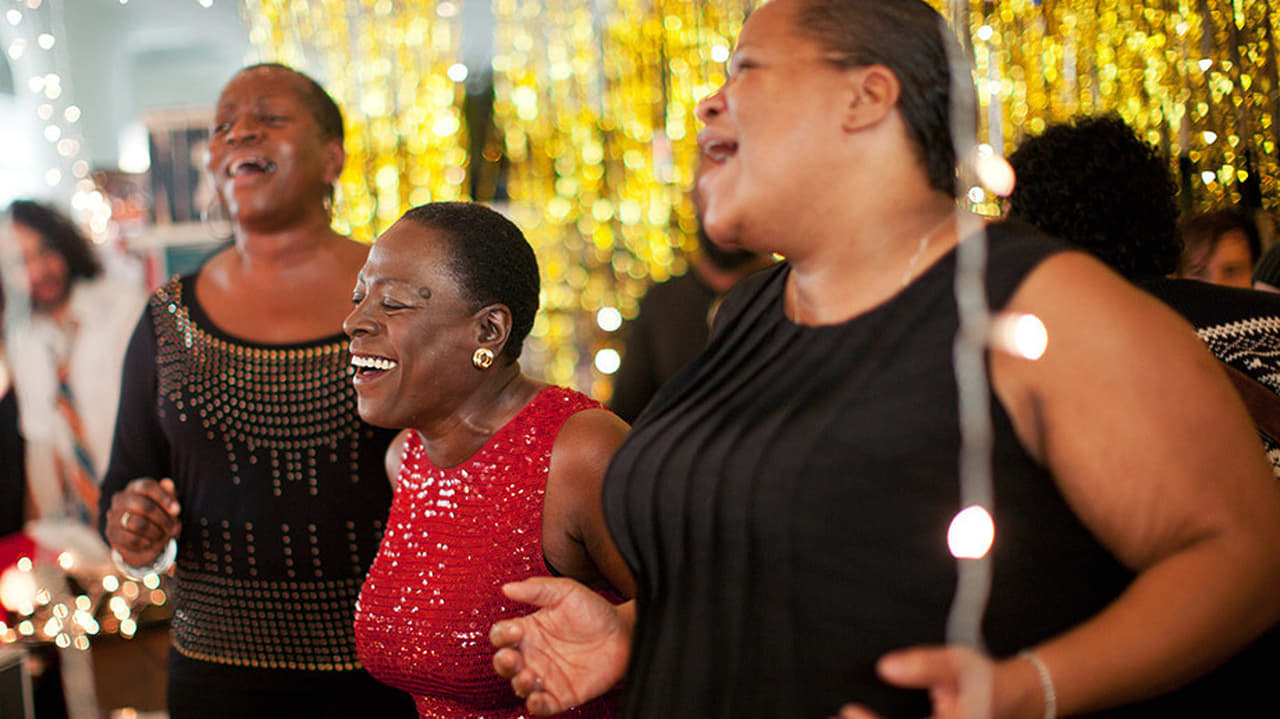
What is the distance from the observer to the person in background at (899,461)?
88 cm

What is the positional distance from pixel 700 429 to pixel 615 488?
0.11 m

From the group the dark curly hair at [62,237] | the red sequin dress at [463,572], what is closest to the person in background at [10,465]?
the dark curly hair at [62,237]

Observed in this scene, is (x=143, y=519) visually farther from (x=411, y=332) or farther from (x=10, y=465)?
(x=10, y=465)

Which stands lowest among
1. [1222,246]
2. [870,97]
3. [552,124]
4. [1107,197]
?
[1222,246]

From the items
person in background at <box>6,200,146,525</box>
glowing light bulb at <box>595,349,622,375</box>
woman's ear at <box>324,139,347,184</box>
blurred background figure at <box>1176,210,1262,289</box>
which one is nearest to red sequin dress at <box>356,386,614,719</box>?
woman's ear at <box>324,139,347,184</box>

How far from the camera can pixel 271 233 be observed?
1.98 meters

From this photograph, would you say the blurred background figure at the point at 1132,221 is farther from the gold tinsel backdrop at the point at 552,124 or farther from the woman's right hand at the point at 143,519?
the gold tinsel backdrop at the point at 552,124

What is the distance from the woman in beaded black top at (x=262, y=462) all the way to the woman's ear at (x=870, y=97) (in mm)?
1058

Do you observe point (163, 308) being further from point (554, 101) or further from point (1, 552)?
Result: point (554, 101)

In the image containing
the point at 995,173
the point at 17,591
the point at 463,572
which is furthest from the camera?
the point at 17,591

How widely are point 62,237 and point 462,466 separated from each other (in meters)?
2.52

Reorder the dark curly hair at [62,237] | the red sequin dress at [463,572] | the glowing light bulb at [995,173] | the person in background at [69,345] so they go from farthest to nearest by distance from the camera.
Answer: the dark curly hair at [62,237]
the person in background at [69,345]
the red sequin dress at [463,572]
the glowing light bulb at [995,173]

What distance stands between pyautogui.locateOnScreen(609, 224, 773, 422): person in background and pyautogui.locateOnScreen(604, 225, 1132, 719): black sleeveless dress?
1.64m

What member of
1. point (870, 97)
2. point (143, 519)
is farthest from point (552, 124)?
point (870, 97)
